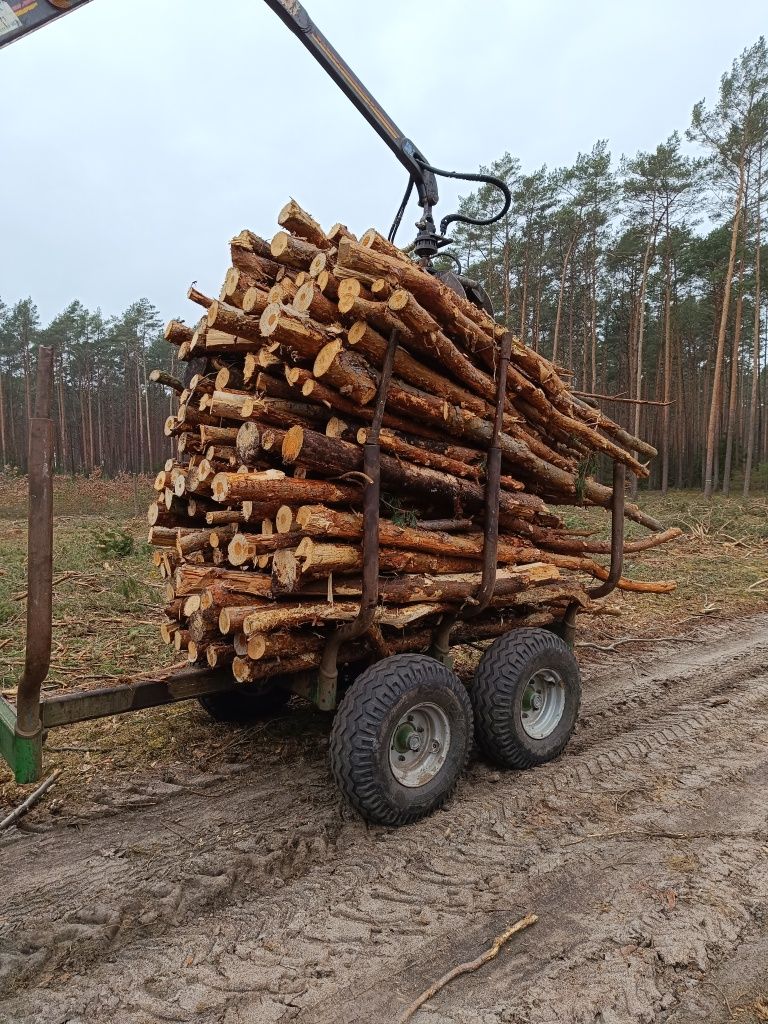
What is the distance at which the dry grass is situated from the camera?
445 centimetres

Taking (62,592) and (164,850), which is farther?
(62,592)

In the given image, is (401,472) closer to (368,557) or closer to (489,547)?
(368,557)

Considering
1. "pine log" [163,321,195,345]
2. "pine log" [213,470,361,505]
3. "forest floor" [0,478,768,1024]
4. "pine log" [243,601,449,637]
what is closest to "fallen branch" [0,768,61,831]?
"forest floor" [0,478,768,1024]

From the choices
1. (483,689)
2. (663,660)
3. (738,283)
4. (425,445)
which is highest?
(738,283)

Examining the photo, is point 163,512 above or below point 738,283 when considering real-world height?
below

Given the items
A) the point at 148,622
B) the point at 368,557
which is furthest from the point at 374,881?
the point at 148,622

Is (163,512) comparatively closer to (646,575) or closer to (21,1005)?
(21,1005)

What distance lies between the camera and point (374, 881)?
118 inches

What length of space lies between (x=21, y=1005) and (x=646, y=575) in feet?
35.9

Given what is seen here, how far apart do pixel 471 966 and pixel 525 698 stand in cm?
206

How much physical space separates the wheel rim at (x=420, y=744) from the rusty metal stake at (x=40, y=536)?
6.10ft

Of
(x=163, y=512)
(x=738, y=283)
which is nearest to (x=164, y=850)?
(x=163, y=512)

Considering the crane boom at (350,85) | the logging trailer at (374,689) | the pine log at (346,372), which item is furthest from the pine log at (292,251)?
the crane boom at (350,85)

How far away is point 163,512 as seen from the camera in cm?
470
